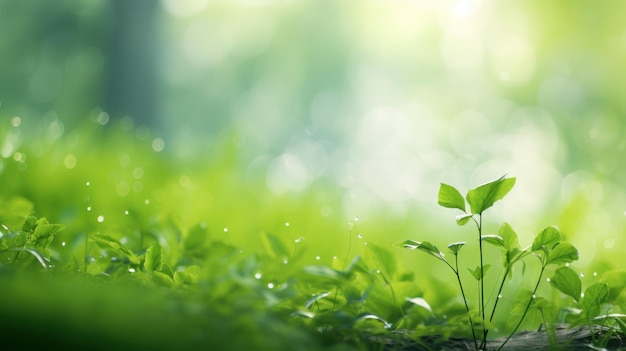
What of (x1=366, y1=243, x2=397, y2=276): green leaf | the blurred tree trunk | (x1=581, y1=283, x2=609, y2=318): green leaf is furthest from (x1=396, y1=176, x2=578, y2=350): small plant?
→ the blurred tree trunk

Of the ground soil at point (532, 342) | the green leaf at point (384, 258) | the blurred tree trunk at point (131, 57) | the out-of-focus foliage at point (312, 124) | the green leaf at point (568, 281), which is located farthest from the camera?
the blurred tree trunk at point (131, 57)

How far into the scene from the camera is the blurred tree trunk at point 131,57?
6.75m

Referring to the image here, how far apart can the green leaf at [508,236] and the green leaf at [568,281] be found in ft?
0.36

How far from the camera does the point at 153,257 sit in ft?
3.97

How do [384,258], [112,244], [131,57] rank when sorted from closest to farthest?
[112,244], [384,258], [131,57]

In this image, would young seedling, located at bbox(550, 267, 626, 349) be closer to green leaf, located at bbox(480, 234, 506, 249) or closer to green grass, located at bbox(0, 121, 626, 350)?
green grass, located at bbox(0, 121, 626, 350)

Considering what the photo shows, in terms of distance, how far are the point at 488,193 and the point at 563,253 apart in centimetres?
19

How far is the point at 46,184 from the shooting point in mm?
2443

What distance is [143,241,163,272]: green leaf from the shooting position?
120 centimetres

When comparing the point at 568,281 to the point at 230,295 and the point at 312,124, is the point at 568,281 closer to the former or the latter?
the point at 230,295

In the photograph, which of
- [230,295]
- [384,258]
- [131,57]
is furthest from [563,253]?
[131,57]

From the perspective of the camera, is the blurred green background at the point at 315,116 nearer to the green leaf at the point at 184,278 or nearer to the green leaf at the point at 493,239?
the green leaf at the point at 184,278

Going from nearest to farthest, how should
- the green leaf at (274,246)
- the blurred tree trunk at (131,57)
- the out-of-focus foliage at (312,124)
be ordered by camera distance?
the green leaf at (274,246), the out-of-focus foliage at (312,124), the blurred tree trunk at (131,57)

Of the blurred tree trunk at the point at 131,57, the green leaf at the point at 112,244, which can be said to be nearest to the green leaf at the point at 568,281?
the green leaf at the point at 112,244
